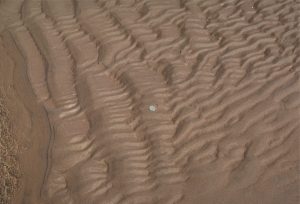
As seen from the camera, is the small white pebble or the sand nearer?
the sand

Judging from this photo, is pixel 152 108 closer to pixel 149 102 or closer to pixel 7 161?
pixel 149 102

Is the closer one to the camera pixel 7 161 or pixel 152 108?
pixel 7 161

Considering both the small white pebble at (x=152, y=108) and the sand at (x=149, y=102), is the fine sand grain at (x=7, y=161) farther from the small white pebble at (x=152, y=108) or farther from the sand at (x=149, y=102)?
the small white pebble at (x=152, y=108)

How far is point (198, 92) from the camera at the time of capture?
493 cm

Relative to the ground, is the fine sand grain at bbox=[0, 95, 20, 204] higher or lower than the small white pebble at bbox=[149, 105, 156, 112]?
higher

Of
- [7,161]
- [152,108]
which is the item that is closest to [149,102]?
[152,108]

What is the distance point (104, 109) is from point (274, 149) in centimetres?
191

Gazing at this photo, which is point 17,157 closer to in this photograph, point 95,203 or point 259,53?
point 95,203

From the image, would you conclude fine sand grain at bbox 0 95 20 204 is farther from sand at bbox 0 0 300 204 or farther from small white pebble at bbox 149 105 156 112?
small white pebble at bbox 149 105 156 112

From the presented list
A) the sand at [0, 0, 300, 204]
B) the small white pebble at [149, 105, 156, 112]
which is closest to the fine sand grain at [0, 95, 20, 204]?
the sand at [0, 0, 300, 204]

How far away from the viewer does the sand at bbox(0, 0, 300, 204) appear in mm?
3936

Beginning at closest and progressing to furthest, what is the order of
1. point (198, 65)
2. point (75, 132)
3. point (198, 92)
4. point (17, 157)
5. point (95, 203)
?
1. point (95, 203)
2. point (17, 157)
3. point (75, 132)
4. point (198, 92)
5. point (198, 65)

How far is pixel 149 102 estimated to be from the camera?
480cm

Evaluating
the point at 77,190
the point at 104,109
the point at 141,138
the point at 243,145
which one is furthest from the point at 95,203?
the point at 243,145
